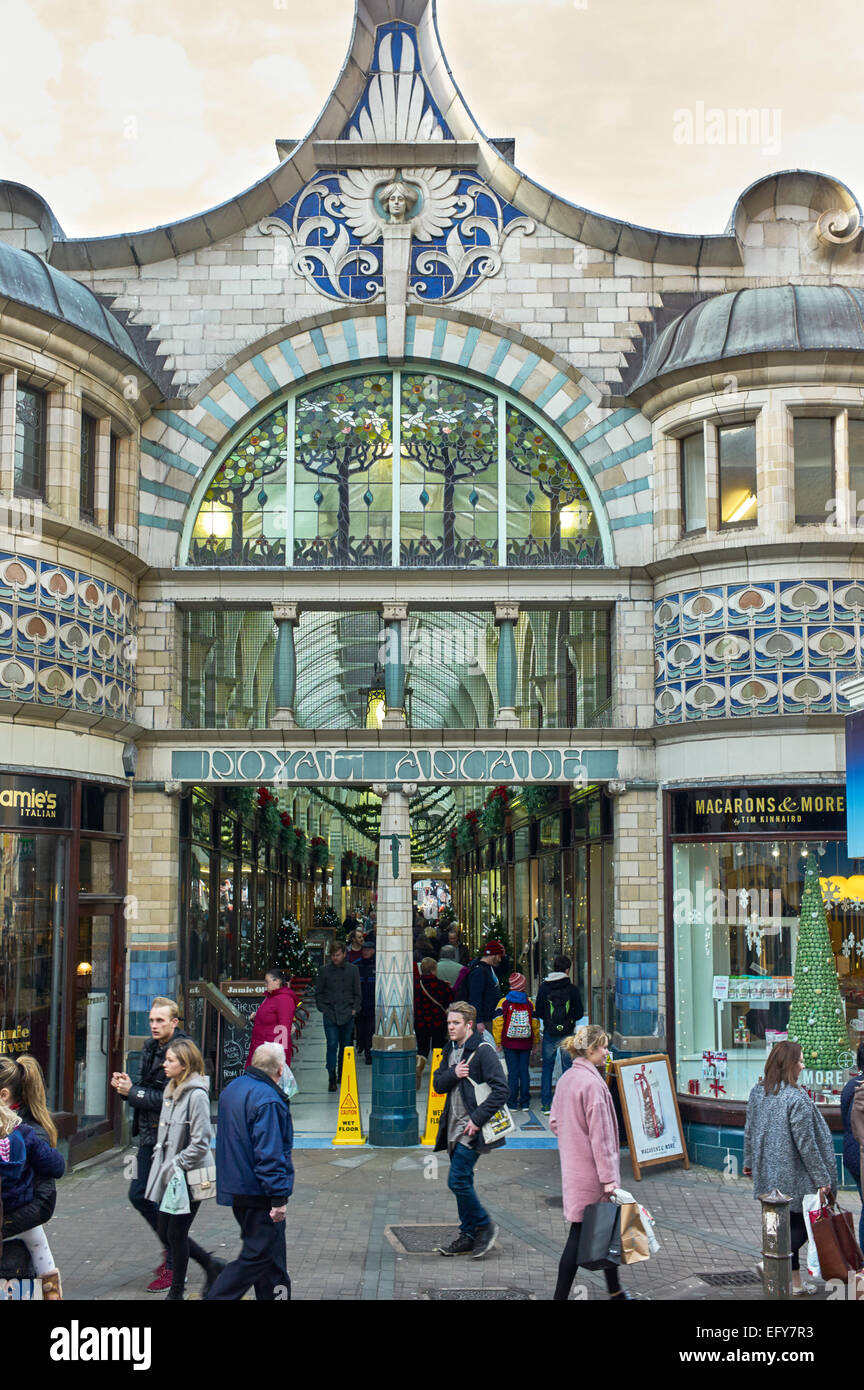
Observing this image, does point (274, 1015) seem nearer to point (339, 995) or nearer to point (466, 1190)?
point (339, 995)

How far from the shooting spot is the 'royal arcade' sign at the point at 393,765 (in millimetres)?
14359

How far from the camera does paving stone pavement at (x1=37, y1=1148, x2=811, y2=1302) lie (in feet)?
29.7

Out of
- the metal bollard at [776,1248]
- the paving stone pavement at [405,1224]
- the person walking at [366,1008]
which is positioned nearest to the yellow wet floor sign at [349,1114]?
the paving stone pavement at [405,1224]

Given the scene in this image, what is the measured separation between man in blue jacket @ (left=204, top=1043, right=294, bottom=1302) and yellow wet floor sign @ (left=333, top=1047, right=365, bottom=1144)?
6094 mm

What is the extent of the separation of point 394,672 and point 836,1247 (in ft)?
26.1

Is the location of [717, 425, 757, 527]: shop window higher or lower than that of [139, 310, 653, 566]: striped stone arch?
lower

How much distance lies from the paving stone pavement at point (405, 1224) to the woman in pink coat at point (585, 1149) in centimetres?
64

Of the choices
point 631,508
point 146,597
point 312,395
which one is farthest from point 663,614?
point 146,597

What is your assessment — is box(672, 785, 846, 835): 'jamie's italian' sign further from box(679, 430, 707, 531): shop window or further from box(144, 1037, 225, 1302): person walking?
box(144, 1037, 225, 1302): person walking

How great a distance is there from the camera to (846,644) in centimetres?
1341

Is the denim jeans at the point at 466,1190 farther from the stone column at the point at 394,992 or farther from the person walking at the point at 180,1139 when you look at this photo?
the stone column at the point at 394,992

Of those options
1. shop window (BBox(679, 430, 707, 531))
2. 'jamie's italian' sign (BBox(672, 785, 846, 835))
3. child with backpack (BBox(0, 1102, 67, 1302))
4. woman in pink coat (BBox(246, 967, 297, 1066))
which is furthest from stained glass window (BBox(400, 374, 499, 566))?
child with backpack (BBox(0, 1102, 67, 1302))
